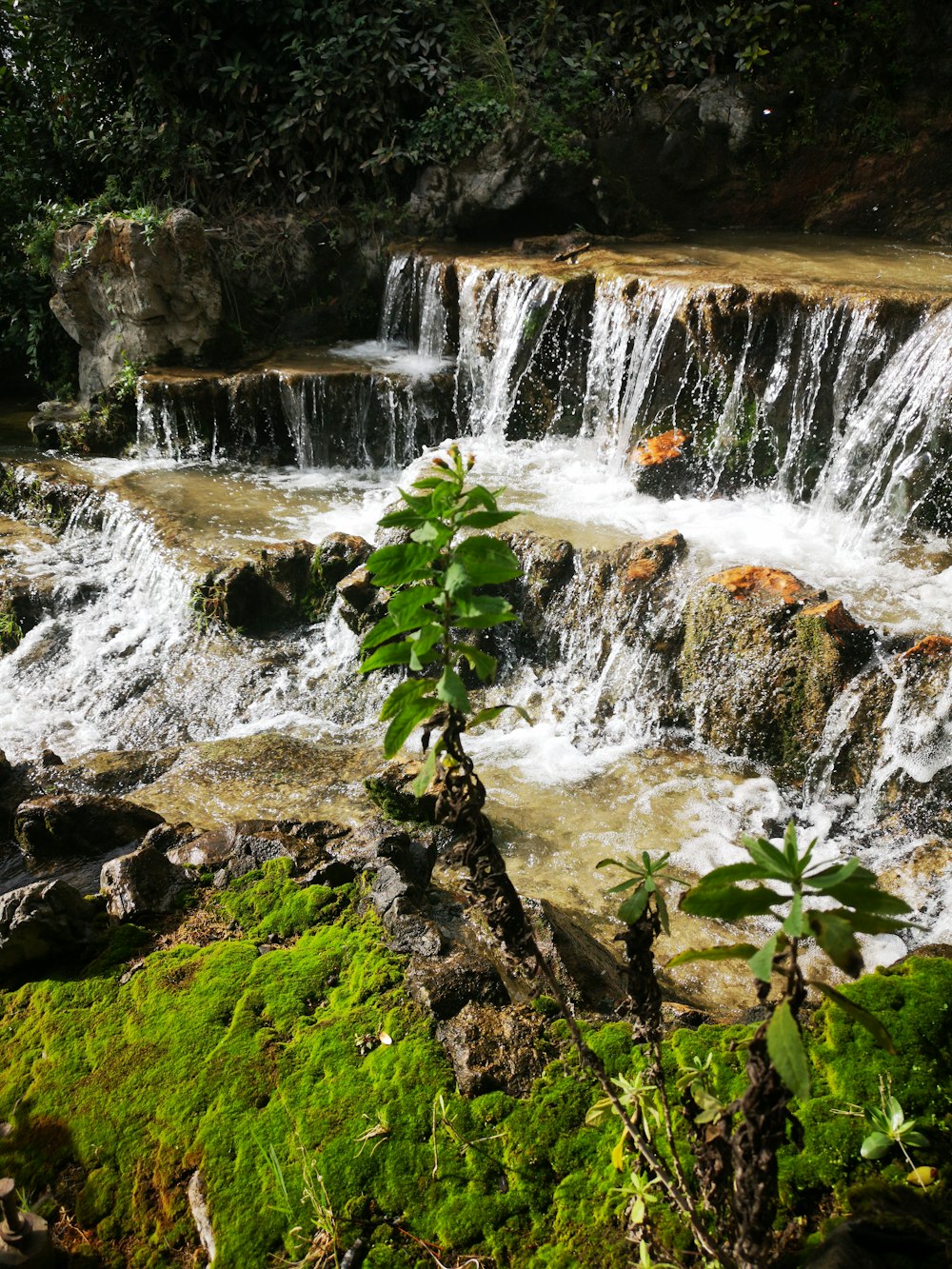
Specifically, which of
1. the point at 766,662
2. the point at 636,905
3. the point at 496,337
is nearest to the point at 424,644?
the point at 636,905

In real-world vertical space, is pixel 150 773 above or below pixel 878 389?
below

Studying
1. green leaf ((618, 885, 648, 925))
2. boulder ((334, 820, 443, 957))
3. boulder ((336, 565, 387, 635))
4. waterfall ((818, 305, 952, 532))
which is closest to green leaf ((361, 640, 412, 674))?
green leaf ((618, 885, 648, 925))

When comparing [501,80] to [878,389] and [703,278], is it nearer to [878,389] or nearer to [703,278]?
[703,278]

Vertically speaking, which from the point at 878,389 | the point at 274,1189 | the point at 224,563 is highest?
the point at 878,389

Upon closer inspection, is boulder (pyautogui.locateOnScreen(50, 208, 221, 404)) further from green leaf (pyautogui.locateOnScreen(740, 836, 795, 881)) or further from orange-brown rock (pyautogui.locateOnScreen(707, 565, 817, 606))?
green leaf (pyautogui.locateOnScreen(740, 836, 795, 881))

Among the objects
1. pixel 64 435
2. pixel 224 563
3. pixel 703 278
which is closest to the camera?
pixel 224 563

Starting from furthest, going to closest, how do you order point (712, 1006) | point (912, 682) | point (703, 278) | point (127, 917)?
point (703, 278)
point (912, 682)
point (712, 1006)
point (127, 917)

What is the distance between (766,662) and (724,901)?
15.1ft

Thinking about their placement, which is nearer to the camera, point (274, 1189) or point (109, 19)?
point (274, 1189)

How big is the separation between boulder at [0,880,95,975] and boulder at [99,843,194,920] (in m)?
0.11

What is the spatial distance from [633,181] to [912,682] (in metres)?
8.40

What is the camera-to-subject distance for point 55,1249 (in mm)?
1509

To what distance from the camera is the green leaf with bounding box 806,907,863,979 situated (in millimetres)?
866

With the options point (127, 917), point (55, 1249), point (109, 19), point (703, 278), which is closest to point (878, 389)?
point (703, 278)
